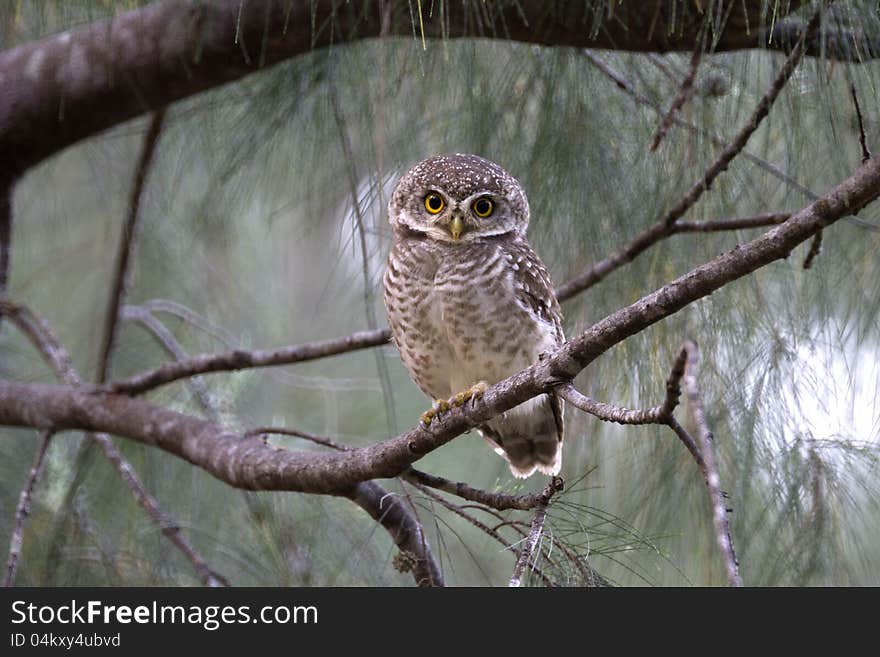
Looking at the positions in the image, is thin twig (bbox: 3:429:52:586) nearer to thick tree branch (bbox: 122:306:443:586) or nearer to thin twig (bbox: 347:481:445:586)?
thick tree branch (bbox: 122:306:443:586)

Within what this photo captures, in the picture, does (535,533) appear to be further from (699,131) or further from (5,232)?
(5,232)

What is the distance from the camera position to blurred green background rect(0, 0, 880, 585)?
234cm

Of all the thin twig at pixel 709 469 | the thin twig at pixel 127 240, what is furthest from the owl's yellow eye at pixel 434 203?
the thin twig at pixel 709 469

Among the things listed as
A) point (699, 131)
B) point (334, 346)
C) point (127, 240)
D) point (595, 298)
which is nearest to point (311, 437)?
point (334, 346)

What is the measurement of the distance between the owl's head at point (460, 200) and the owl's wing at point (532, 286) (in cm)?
7

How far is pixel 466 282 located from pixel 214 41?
0.79 meters

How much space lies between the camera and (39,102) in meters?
2.73

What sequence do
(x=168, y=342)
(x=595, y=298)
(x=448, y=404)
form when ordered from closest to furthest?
1. (x=448, y=404)
2. (x=595, y=298)
3. (x=168, y=342)

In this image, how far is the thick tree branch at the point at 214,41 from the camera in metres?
2.22

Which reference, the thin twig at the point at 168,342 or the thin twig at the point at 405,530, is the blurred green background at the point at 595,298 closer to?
the thin twig at the point at 405,530

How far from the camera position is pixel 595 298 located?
105 inches

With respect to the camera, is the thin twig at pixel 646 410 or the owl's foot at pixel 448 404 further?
the owl's foot at pixel 448 404

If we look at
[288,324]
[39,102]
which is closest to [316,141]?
[39,102]
